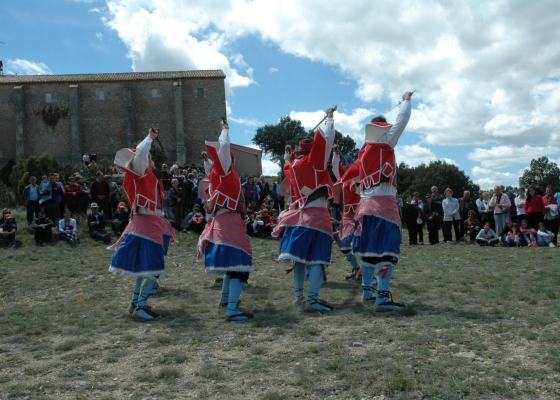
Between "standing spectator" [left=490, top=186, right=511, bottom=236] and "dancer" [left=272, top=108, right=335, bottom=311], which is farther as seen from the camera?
"standing spectator" [left=490, top=186, right=511, bottom=236]

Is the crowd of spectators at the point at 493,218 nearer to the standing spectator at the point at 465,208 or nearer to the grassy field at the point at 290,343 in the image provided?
the standing spectator at the point at 465,208

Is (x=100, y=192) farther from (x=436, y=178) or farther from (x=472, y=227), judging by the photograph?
(x=436, y=178)

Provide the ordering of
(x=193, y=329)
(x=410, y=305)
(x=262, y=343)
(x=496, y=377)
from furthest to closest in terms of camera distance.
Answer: (x=410, y=305), (x=193, y=329), (x=262, y=343), (x=496, y=377)

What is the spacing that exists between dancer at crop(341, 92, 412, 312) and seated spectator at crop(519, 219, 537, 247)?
953 centimetres

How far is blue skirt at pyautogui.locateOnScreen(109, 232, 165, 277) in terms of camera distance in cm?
662

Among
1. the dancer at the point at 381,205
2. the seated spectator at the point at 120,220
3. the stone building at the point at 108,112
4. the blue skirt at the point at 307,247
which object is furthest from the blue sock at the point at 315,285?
the stone building at the point at 108,112

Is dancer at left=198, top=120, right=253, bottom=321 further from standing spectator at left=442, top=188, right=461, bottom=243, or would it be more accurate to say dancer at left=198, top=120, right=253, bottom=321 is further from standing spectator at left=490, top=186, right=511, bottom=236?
standing spectator at left=490, top=186, right=511, bottom=236

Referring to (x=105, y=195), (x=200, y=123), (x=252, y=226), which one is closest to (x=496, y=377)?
(x=252, y=226)

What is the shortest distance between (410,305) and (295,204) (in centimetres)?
190

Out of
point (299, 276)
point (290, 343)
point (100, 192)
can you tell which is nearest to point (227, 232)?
point (299, 276)

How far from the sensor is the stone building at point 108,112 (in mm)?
52625

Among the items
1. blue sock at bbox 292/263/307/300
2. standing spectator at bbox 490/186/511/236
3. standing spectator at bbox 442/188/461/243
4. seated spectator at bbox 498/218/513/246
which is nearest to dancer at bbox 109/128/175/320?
blue sock at bbox 292/263/307/300

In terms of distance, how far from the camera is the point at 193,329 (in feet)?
19.6

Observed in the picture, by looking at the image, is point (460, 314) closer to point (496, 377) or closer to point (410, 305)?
point (410, 305)
